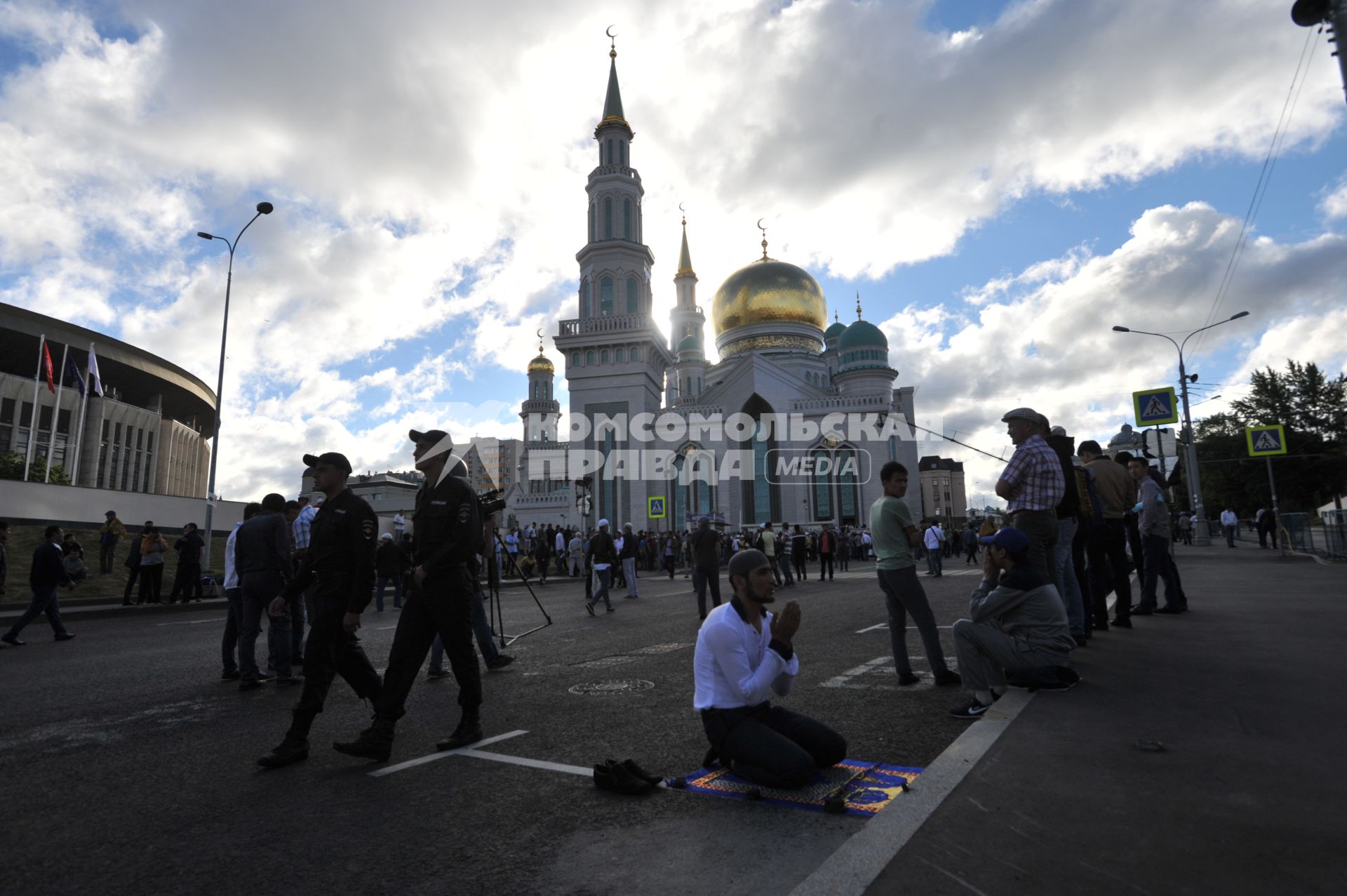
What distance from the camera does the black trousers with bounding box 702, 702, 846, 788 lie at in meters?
3.39

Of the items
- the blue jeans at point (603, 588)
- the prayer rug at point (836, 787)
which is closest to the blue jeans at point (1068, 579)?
the prayer rug at point (836, 787)

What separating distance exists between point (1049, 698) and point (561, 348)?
152 ft

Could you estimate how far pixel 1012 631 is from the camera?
5125 mm

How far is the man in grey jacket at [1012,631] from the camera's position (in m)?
4.84

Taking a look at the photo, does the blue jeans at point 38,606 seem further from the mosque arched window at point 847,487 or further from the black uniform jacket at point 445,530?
the mosque arched window at point 847,487

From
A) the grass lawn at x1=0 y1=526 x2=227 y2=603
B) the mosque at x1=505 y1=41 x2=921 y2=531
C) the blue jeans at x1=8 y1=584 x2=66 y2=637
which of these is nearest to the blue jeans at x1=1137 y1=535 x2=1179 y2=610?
the blue jeans at x1=8 y1=584 x2=66 y2=637

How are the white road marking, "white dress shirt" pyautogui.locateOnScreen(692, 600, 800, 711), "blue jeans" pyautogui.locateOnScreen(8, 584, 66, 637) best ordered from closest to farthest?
1. "white dress shirt" pyautogui.locateOnScreen(692, 600, 800, 711)
2. the white road marking
3. "blue jeans" pyautogui.locateOnScreen(8, 584, 66, 637)

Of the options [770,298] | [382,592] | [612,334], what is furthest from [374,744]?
[770,298]

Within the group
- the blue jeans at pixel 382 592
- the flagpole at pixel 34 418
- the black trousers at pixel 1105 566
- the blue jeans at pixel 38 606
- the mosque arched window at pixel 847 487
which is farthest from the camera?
the mosque arched window at pixel 847 487

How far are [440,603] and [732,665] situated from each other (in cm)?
204

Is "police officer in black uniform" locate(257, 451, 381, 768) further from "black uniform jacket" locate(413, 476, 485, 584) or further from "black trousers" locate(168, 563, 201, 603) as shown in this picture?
"black trousers" locate(168, 563, 201, 603)

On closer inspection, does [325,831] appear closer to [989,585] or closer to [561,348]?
[989,585]

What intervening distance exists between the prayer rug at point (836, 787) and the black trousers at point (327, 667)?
2159 millimetres

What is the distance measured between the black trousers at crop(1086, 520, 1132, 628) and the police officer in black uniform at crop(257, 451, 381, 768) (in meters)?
6.73
